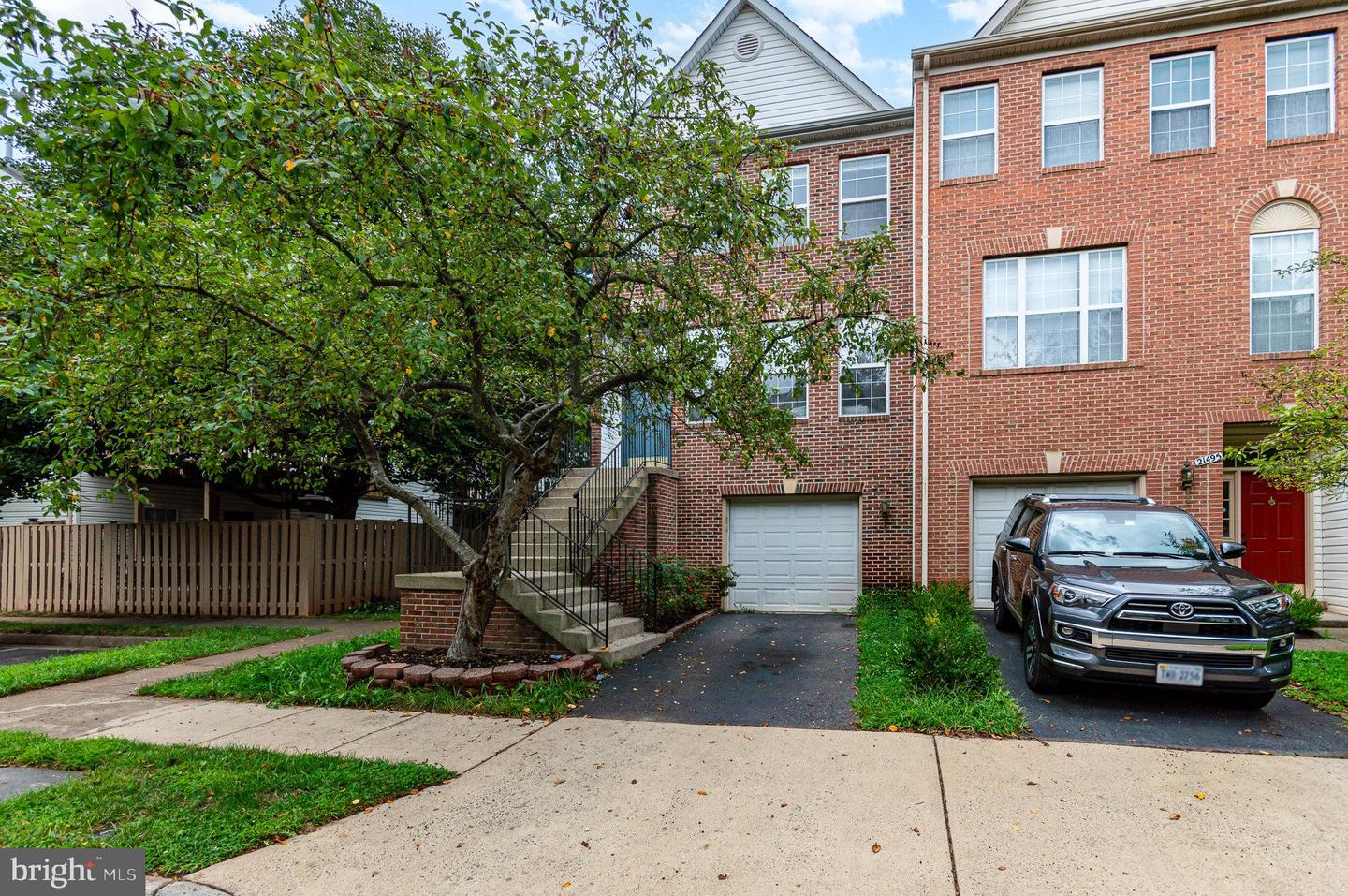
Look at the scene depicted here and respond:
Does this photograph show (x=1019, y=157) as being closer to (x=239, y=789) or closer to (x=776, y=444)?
(x=776, y=444)

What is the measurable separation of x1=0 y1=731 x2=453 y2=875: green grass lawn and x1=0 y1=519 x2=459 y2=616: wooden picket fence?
24.4ft

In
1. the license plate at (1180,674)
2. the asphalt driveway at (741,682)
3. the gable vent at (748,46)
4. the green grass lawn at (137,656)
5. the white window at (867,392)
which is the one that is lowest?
the green grass lawn at (137,656)

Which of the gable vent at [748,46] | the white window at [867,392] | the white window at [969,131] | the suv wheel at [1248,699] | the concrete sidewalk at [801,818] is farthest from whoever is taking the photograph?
the gable vent at [748,46]

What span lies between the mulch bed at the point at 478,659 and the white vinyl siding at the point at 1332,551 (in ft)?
36.6

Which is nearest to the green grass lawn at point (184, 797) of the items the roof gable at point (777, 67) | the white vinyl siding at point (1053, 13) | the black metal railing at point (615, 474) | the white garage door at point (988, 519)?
the black metal railing at point (615, 474)

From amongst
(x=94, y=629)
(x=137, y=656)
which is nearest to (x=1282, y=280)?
(x=137, y=656)

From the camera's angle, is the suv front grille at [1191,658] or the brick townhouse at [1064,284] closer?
the suv front grille at [1191,658]

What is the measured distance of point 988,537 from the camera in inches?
458

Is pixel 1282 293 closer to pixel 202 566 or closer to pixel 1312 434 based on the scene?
pixel 1312 434

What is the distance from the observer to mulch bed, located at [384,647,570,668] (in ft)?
23.5

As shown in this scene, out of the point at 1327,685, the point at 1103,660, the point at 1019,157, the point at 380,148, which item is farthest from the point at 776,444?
the point at 1019,157

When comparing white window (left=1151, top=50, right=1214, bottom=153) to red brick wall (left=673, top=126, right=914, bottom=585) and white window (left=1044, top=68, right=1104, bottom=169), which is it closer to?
white window (left=1044, top=68, right=1104, bottom=169)

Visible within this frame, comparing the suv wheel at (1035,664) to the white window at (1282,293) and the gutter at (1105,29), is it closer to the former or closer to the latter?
the white window at (1282,293)

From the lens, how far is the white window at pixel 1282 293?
413 inches
